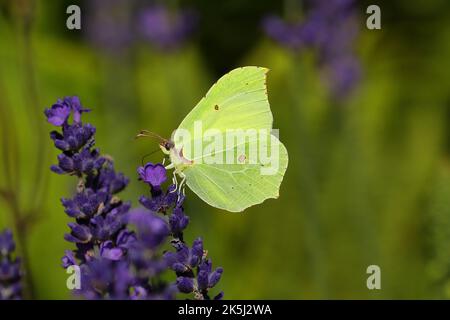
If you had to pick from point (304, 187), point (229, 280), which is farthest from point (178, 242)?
point (229, 280)

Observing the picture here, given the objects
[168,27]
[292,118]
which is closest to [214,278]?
[168,27]

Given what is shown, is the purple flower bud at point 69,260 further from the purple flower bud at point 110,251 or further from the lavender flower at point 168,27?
the lavender flower at point 168,27

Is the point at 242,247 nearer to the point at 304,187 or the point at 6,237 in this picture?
the point at 304,187

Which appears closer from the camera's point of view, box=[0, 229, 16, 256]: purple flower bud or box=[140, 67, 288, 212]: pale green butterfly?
box=[0, 229, 16, 256]: purple flower bud

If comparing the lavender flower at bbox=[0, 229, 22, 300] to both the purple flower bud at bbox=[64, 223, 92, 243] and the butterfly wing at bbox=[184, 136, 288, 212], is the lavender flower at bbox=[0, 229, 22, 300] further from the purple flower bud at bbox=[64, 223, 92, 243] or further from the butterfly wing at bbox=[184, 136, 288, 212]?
the butterfly wing at bbox=[184, 136, 288, 212]

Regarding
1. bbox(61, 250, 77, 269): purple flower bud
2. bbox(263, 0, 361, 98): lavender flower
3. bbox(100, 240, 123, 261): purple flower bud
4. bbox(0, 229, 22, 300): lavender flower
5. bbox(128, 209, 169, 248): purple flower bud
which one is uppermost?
bbox(263, 0, 361, 98): lavender flower

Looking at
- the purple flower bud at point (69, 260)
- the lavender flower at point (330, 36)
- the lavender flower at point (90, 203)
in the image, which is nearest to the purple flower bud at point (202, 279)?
the lavender flower at point (90, 203)

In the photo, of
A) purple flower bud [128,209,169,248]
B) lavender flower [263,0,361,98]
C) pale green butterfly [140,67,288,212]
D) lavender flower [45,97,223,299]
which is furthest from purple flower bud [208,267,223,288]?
lavender flower [263,0,361,98]
